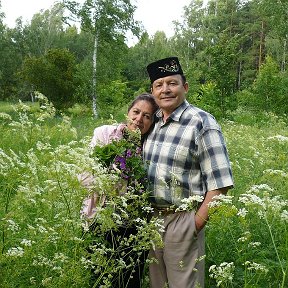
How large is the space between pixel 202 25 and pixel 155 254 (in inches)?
1994

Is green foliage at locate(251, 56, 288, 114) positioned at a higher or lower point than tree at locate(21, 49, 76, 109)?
lower

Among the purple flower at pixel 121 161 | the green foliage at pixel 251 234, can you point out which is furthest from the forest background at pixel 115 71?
the purple flower at pixel 121 161

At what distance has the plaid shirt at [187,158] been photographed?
9.80ft

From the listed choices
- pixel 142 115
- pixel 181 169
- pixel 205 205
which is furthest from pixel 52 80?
pixel 205 205

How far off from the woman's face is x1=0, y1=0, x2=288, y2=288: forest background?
0.49 meters

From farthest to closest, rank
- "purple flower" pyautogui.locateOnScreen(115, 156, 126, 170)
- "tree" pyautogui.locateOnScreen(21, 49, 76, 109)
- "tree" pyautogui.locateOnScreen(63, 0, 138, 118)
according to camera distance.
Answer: "tree" pyautogui.locateOnScreen(21, 49, 76, 109) < "tree" pyautogui.locateOnScreen(63, 0, 138, 118) < "purple flower" pyautogui.locateOnScreen(115, 156, 126, 170)

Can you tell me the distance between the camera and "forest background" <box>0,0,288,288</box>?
2562 millimetres

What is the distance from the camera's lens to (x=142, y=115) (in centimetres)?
333

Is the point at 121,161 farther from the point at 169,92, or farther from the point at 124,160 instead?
the point at 169,92

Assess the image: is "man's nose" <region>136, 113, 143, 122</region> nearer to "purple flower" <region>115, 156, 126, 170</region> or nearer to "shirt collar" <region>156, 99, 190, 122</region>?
"shirt collar" <region>156, 99, 190, 122</region>

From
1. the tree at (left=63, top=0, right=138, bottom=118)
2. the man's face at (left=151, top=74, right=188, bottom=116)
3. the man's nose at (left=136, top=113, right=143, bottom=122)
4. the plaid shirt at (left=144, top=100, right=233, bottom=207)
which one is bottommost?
the plaid shirt at (left=144, top=100, right=233, bottom=207)

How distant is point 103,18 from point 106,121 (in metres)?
22.5

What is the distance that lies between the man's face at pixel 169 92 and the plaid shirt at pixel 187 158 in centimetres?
6

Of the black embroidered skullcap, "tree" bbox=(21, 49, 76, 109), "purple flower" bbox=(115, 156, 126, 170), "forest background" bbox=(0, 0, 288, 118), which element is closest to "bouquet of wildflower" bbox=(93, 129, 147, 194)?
"purple flower" bbox=(115, 156, 126, 170)
